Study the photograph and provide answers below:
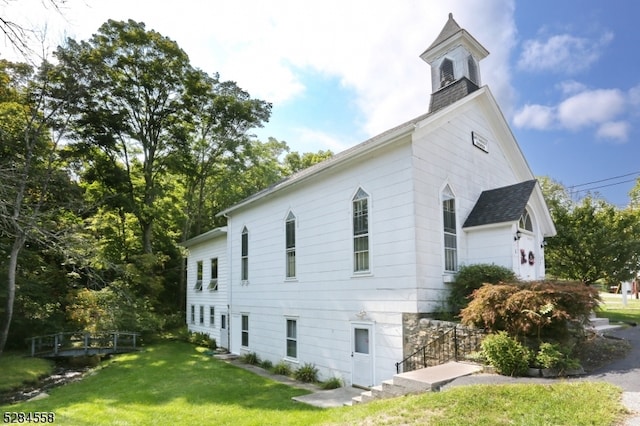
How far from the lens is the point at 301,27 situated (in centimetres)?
845

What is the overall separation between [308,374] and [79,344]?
1183 centimetres

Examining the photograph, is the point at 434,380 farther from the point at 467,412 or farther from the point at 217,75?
the point at 217,75

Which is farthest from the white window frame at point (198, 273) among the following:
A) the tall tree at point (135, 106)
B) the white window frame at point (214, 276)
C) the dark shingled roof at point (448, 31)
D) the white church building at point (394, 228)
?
the dark shingled roof at point (448, 31)

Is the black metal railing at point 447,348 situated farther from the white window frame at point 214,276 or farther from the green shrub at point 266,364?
the white window frame at point 214,276

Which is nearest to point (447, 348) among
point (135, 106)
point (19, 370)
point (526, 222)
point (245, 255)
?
point (526, 222)

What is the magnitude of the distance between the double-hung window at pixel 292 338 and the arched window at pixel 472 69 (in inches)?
410

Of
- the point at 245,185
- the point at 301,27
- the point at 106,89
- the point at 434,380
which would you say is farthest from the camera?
the point at 245,185

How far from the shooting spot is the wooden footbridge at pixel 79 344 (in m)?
16.5

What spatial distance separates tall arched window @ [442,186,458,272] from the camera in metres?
10.3

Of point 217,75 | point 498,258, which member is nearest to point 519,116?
point 498,258

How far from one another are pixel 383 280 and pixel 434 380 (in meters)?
3.60

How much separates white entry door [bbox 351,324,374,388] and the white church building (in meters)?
0.03

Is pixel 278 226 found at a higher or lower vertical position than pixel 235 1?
lower

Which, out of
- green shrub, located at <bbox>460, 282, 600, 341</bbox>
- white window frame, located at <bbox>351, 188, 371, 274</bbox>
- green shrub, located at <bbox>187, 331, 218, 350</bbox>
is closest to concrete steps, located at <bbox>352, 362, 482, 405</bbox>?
green shrub, located at <bbox>460, 282, 600, 341</bbox>
